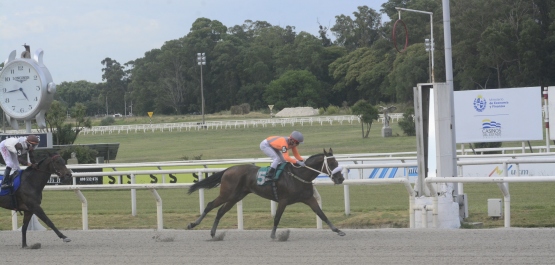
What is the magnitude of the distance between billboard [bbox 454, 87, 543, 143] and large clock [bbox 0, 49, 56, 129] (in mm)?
9456

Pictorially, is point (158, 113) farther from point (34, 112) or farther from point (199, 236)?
point (199, 236)

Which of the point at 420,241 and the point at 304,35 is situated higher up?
the point at 304,35

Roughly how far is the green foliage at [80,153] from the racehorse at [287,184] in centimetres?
1363

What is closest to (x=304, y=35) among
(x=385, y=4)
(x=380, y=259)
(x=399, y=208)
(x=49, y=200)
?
(x=385, y=4)

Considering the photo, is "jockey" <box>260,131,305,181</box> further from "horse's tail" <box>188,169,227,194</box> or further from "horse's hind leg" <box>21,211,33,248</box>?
"horse's hind leg" <box>21,211,33,248</box>

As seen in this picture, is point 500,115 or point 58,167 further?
point 500,115

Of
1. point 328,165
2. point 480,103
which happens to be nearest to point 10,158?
point 328,165

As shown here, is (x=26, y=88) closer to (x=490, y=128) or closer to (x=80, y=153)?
(x=80, y=153)

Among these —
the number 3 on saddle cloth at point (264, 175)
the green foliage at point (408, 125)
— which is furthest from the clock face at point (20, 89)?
the green foliage at point (408, 125)

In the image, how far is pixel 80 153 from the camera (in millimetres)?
23000

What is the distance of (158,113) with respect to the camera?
7450 centimetres

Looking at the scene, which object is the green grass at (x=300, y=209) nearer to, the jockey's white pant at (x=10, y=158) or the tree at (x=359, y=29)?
the jockey's white pant at (x=10, y=158)

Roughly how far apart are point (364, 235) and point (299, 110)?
2120 inches

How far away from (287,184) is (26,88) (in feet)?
24.0
